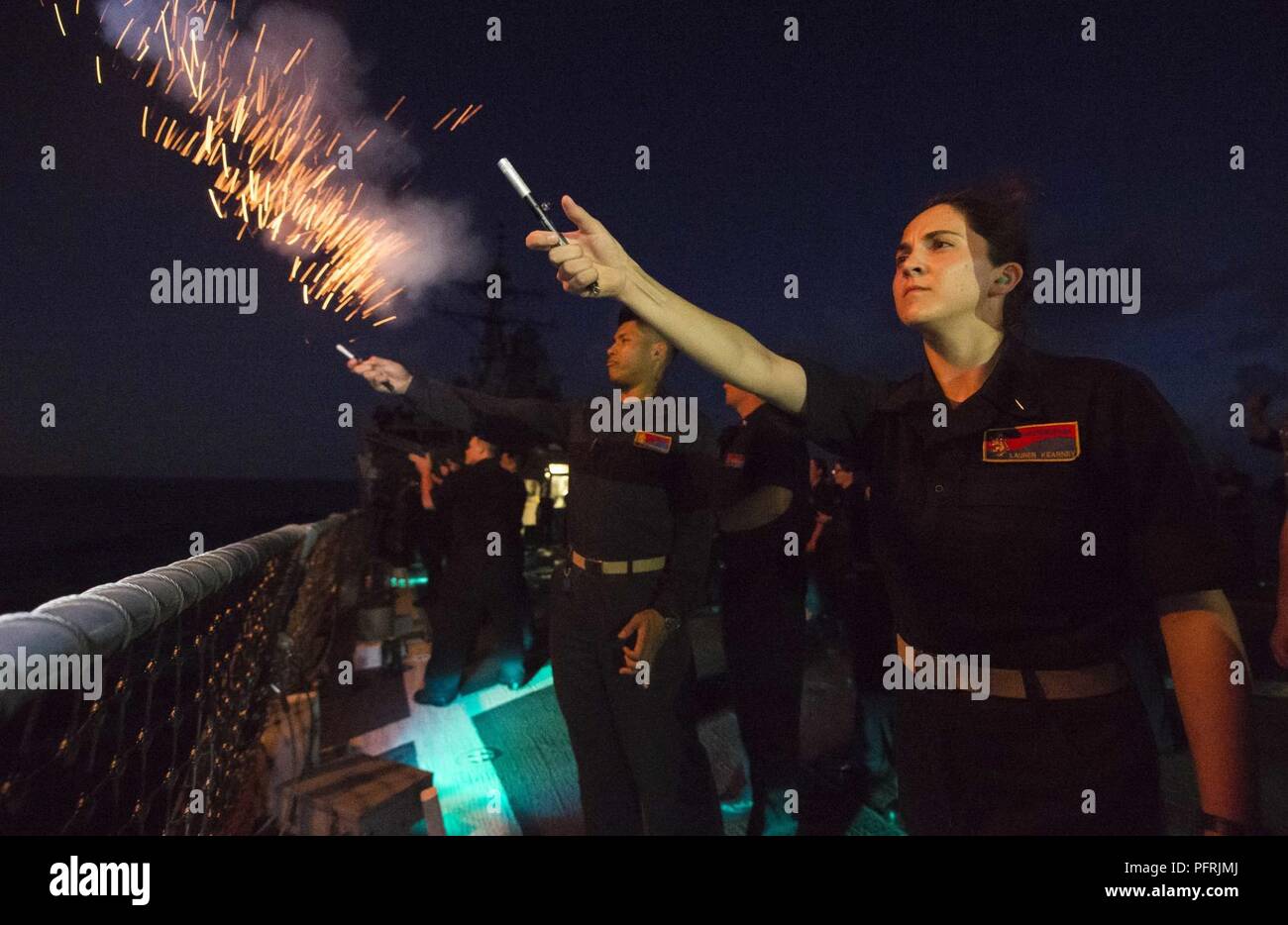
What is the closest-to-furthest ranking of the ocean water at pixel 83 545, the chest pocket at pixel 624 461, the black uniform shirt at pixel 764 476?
the chest pocket at pixel 624 461
the black uniform shirt at pixel 764 476
the ocean water at pixel 83 545

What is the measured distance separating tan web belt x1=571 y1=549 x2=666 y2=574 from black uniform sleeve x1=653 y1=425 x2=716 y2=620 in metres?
0.05

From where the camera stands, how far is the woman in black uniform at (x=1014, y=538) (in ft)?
4.53

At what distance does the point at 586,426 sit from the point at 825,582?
4.69 meters

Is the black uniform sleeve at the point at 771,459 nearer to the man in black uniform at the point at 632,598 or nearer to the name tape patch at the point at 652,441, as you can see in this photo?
the man in black uniform at the point at 632,598

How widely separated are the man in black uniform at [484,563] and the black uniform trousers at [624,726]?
3.17m

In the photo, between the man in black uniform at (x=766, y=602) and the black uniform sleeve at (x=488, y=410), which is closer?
the black uniform sleeve at (x=488, y=410)

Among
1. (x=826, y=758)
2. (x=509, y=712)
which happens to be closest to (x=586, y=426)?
(x=826, y=758)

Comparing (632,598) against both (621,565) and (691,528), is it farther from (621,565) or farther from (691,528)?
(691,528)
